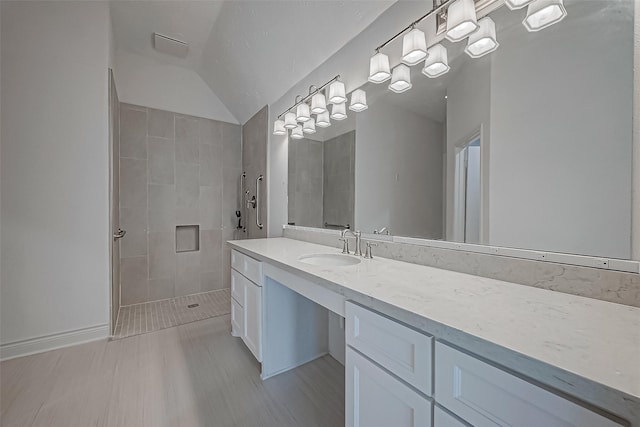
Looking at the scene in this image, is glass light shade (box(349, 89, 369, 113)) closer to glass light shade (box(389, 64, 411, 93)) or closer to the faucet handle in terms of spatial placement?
glass light shade (box(389, 64, 411, 93))

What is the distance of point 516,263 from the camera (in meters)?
1.01

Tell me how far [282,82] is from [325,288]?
2.12m

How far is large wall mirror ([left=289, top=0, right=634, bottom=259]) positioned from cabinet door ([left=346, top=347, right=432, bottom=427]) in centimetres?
70

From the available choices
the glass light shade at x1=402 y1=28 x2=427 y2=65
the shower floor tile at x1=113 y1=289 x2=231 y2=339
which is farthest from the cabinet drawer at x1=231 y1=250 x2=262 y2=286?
the glass light shade at x1=402 y1=28 x2=427 y2=65

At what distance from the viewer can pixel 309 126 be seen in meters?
2.31

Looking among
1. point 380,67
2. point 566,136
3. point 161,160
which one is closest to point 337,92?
point 380,67

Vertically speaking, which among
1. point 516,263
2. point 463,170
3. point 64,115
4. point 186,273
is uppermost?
point 64,115

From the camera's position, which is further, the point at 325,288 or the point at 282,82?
the point at 282,82

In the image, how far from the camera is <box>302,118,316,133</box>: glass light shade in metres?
2.27

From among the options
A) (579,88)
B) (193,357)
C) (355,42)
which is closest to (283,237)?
(193,357)

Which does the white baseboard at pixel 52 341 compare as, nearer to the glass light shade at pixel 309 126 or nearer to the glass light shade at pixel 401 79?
the glass light shade at pixel 309 126

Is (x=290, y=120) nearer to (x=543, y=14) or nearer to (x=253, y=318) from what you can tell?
(x=253, y=318)

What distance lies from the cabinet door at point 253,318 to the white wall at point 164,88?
102 inches

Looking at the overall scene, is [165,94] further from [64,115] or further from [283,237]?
[283,237]
